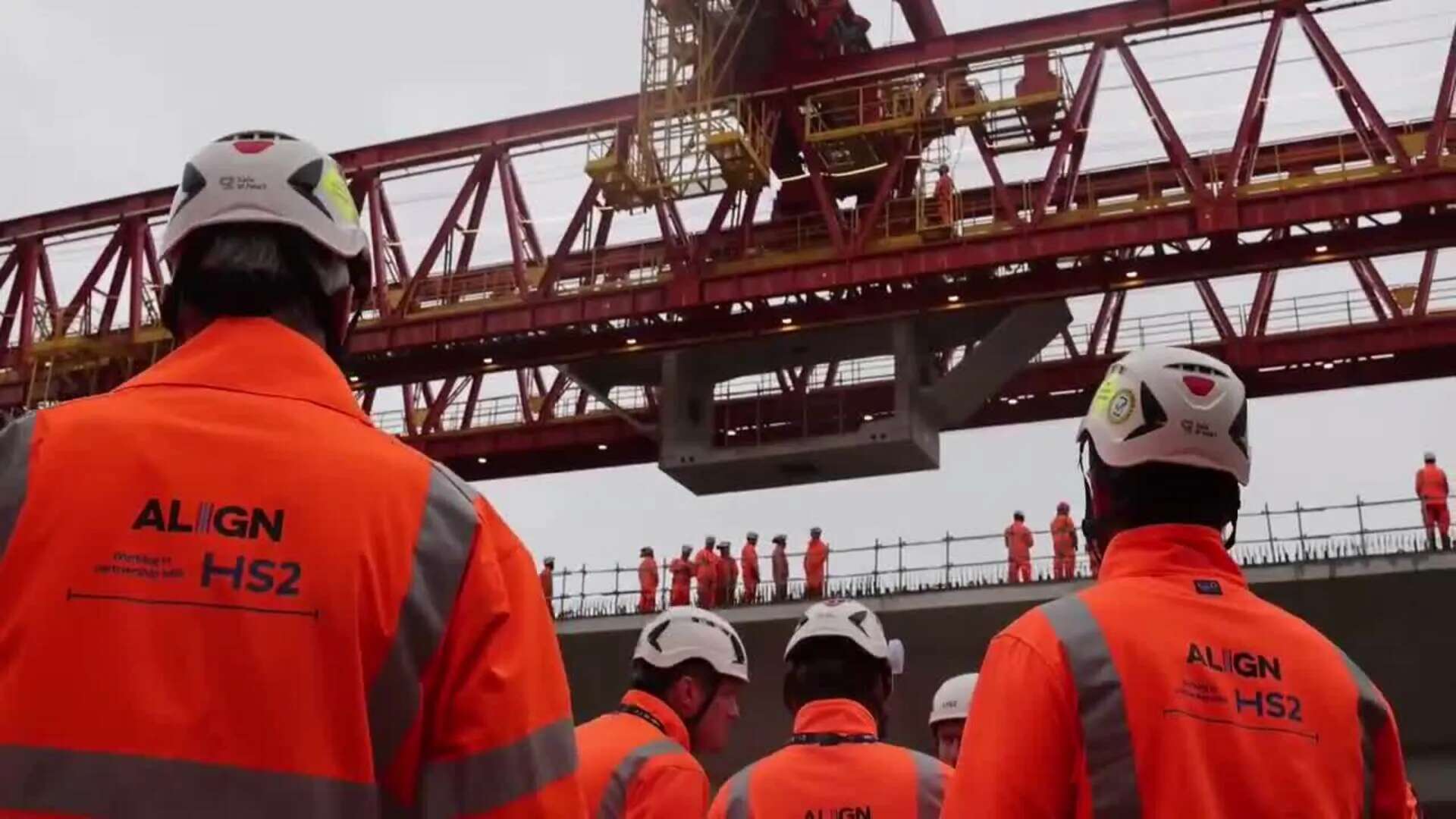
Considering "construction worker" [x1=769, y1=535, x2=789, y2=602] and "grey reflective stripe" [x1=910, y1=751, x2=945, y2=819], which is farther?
"construction worker" [x1=769, y1=535, x2=789, y2=602]

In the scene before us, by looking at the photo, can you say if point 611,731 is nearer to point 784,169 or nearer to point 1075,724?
point 1075,724

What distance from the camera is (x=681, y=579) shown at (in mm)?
26906

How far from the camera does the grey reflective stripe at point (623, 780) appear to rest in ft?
16.8

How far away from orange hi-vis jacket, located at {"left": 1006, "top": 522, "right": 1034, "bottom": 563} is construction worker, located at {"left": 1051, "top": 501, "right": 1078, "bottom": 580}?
15.6 inches

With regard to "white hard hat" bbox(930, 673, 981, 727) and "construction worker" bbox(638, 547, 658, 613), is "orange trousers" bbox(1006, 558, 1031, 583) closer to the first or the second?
"construction worker" bbox(638, 547, 658, 613)

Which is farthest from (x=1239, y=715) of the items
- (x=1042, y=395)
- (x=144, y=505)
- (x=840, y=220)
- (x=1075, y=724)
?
(x=1042, y=395)

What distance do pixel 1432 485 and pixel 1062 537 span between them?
5.55m

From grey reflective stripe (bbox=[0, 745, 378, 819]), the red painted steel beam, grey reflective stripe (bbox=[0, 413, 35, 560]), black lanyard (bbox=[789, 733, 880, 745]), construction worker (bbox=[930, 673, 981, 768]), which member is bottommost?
grey reflective stripe (bbox=[0, 745, 378, 819])

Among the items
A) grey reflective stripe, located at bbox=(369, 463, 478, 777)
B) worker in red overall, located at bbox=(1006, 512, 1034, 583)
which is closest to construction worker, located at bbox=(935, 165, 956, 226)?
worker in red overall, located at bbox=(1006, 512, 1034, 583)

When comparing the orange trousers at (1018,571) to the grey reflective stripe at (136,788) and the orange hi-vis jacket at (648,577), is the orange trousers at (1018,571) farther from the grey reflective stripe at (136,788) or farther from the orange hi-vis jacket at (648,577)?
the grey reflective stripe at (136,788)

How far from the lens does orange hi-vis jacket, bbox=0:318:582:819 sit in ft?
6.34

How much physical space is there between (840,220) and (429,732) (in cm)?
2643

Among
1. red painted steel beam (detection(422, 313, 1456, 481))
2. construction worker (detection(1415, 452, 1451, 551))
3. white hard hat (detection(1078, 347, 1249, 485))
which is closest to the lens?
white hard hat (detection(1078, 347, 1249, 485))

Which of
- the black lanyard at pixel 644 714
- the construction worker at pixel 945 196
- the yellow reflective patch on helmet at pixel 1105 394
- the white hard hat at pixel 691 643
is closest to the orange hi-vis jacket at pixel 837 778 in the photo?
the black lanyard at pixel 644 714
